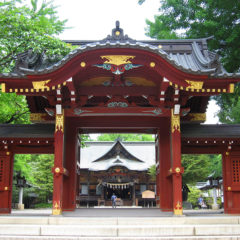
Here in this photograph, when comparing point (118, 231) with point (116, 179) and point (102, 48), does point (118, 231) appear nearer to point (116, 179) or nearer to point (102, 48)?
point (102, 48)

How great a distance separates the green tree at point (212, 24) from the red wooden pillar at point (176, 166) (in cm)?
590

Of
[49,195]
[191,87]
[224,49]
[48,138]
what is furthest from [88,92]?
[49,195]

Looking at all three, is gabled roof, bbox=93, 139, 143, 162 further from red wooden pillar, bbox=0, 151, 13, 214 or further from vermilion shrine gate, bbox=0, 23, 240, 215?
red wooden pillar, bbox=0, 151, 13, 214

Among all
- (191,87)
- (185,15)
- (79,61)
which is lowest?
(191,87)

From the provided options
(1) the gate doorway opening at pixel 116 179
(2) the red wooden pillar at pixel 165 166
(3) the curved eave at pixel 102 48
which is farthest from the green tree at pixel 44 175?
(3) the curved eave at pixel 102 48

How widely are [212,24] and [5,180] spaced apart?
10661mm

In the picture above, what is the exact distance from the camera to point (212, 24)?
48.9 feet

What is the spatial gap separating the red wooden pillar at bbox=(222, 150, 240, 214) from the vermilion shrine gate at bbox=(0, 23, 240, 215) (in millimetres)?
31

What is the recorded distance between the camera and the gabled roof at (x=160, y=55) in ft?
29.7

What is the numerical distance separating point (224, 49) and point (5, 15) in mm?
9848

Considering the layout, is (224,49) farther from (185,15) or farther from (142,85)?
(142,85)

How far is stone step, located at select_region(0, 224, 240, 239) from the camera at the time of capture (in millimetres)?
7566

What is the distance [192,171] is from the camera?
85.0ft

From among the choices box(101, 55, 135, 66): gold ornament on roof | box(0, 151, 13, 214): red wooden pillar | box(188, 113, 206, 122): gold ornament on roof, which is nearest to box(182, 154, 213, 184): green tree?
box(188, 113, 206, 122): gold ornament on roof
